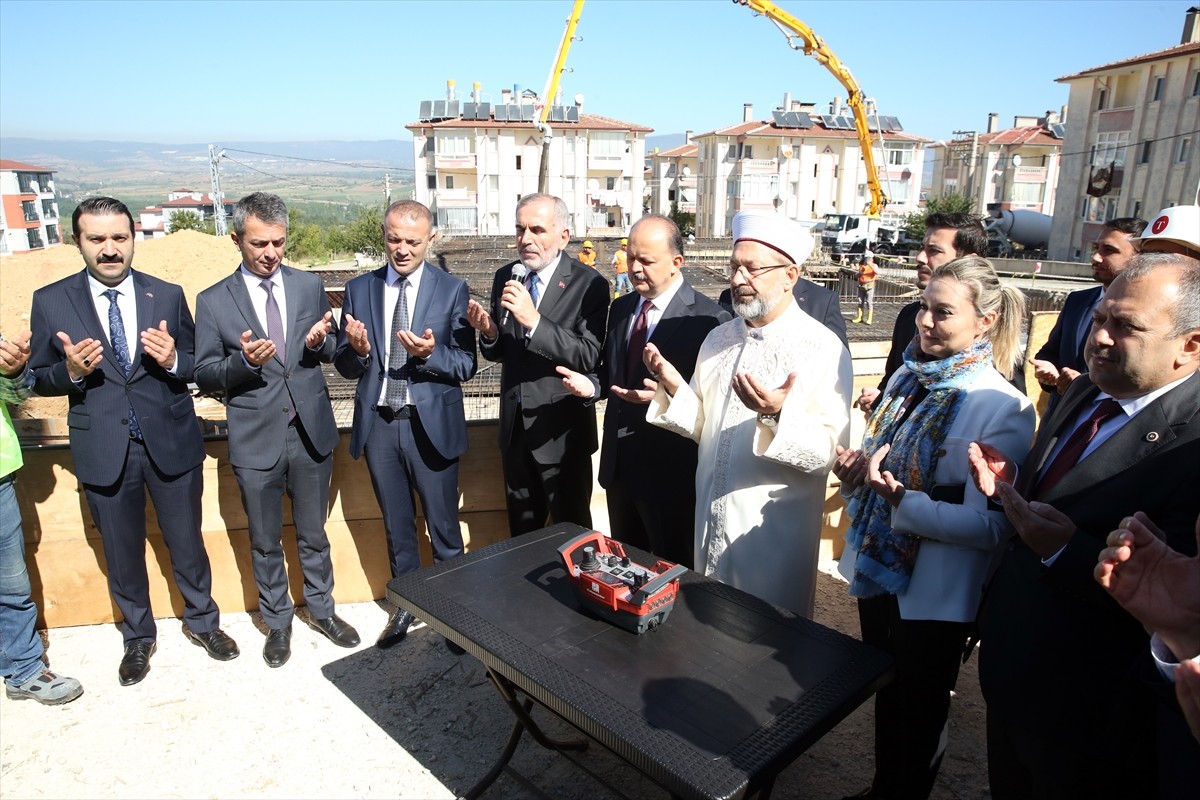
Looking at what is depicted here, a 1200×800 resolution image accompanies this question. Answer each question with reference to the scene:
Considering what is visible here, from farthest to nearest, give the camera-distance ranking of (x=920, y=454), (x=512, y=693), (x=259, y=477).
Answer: (x=259, y=477), (x=512, y=693), (x=920, y=454)

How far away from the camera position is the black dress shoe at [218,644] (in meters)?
3.36

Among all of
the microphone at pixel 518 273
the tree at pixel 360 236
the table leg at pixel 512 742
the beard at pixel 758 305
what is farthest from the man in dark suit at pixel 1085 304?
the tree at pixel 360 236

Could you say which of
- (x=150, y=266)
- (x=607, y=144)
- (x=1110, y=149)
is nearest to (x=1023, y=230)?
(x=1110, y=149)

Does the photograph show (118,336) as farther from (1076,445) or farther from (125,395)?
(1076,445)

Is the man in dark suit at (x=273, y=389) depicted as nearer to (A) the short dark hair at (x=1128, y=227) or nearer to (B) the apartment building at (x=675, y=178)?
(A) the short dark hair at (x=1128, y=227)

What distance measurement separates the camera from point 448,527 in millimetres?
3473

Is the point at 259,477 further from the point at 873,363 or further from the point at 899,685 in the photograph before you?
the point at 873,363

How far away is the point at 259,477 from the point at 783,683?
242cm

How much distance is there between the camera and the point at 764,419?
8.05 feet

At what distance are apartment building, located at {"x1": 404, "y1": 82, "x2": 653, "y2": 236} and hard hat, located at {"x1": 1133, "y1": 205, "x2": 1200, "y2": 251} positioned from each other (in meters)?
41.5

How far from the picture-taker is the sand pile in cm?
1279

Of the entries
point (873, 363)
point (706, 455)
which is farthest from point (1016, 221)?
point (706, 455)

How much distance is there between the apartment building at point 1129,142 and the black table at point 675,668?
32209mm

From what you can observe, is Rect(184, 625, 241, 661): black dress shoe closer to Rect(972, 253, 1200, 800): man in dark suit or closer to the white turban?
the white turban
